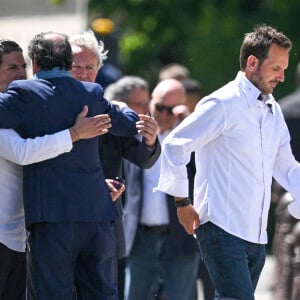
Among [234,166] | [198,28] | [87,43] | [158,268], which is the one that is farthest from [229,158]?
[198,28]

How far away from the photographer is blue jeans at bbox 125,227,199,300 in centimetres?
844

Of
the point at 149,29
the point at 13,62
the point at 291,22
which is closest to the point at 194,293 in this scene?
the point at 13,62

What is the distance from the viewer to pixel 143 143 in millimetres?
6570

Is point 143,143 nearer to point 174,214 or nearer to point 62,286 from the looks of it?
point 62,286

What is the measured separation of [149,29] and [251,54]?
9760 mm

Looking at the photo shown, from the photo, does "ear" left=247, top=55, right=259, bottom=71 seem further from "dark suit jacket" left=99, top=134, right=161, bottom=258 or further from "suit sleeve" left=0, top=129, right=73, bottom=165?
"suit sleeve" left=0, top=129, right=73, bottom=165

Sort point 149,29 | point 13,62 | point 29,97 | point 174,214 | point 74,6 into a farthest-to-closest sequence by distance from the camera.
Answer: point 74,6 → point 149,29 → point 174,214 → point 13,62 → point 29,97

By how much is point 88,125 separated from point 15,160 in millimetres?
398

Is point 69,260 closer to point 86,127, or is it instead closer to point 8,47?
point 86,127

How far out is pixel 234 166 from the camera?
20.4 feet

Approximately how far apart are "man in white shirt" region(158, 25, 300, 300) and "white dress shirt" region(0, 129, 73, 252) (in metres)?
0.67

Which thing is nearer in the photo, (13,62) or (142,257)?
(13,62)

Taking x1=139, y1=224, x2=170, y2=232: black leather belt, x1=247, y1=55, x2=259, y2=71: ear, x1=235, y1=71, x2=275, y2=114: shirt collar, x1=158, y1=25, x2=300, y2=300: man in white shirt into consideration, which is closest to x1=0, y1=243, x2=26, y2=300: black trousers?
x1=158, y1=25, x2=300, y2=300: man in white shirt

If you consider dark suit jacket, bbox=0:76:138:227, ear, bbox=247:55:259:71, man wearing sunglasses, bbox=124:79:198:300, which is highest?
ear, bbox=247:55:259:71
